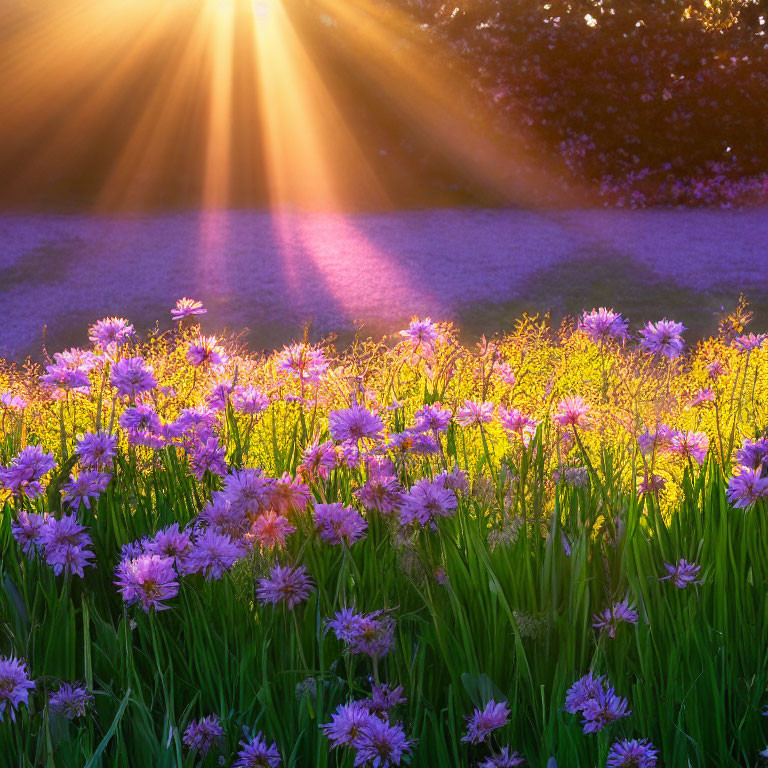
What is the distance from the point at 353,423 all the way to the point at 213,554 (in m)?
0.46

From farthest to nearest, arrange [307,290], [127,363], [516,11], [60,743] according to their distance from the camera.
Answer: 1. [516,11]
2. [307,290]
3. [127,363]
4. [60,743]

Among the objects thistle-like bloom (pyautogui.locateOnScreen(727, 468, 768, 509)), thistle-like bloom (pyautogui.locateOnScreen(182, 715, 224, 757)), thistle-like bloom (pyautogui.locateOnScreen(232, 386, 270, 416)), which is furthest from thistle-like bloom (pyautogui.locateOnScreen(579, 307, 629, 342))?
thistle-like bloom (pyautogui.locateOnScreen(182, 715, 224, 757))

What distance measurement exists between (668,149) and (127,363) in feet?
42.4

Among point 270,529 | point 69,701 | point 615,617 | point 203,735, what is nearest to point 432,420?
point 270,529

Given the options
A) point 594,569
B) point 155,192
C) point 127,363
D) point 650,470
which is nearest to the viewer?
point 594,569

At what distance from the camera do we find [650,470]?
8.26 feet

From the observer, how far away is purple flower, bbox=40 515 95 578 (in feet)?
7.14

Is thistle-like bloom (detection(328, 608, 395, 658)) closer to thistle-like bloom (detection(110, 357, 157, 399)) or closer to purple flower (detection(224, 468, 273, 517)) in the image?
purple flower (detection(224, 468, 273, 517))

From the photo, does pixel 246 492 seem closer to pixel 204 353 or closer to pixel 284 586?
pixel 284 586

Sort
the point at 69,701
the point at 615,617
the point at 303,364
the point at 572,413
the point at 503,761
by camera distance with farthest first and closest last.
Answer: the point at 303,364 → the point at 572,413 → the point at 615,617 → the point at 69,701 → the point at 503,761

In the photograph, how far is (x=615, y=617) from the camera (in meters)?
2.04

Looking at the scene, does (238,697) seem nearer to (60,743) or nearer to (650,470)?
(60,743)

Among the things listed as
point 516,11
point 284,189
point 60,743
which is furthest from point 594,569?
point 516,11

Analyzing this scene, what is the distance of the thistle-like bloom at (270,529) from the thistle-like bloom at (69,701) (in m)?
0.47
